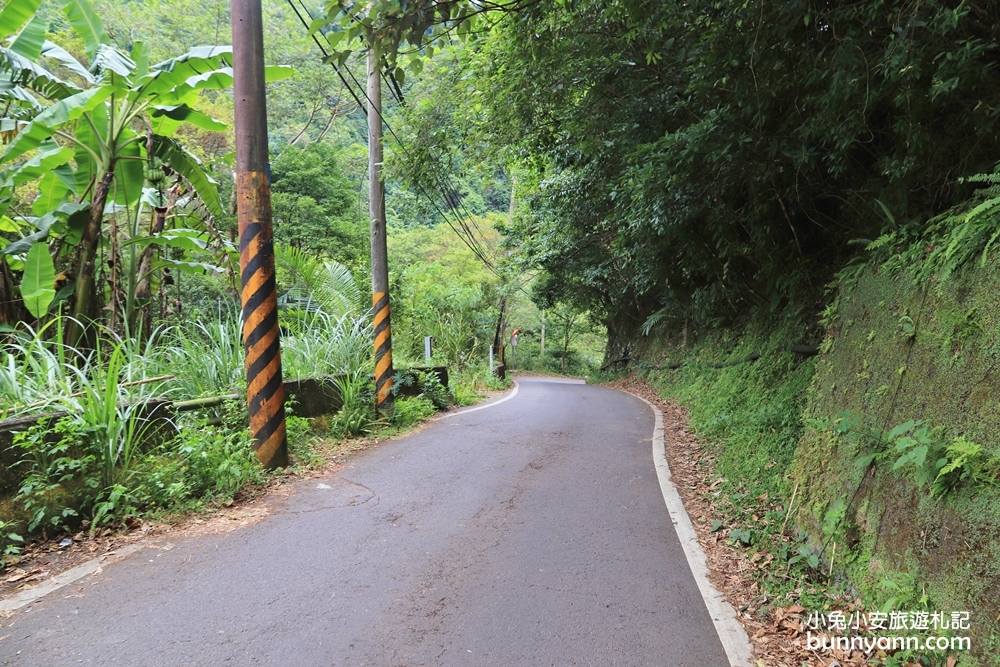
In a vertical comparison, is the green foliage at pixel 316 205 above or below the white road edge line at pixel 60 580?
above

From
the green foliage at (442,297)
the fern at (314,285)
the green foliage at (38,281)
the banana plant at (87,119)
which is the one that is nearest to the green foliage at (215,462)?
the green foliage at (38,281)

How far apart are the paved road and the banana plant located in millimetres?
4403

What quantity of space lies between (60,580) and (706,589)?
4288 mm

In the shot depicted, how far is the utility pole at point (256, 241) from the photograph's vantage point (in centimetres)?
561

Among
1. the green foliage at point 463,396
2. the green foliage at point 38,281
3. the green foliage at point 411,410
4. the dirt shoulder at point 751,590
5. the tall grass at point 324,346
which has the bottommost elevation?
the dirt shoulder at point 751,590

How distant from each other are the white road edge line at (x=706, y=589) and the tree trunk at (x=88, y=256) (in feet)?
23.0

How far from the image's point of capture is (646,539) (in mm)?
4586

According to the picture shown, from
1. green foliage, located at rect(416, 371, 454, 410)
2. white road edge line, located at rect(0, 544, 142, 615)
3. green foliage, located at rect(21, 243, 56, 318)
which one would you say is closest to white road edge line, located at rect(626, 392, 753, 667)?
white road edge line, located at rect(0, 544, 142, 615)

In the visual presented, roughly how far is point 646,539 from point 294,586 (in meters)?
2.77

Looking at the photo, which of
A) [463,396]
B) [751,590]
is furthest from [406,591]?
[463,396]

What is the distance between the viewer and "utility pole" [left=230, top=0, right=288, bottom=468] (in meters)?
5.61

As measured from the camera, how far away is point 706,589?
12.5 ft

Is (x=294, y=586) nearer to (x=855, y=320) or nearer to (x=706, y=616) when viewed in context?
(x=706, y=616)

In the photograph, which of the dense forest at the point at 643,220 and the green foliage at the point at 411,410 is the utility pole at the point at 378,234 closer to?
the green foliage at the point at 411,410
